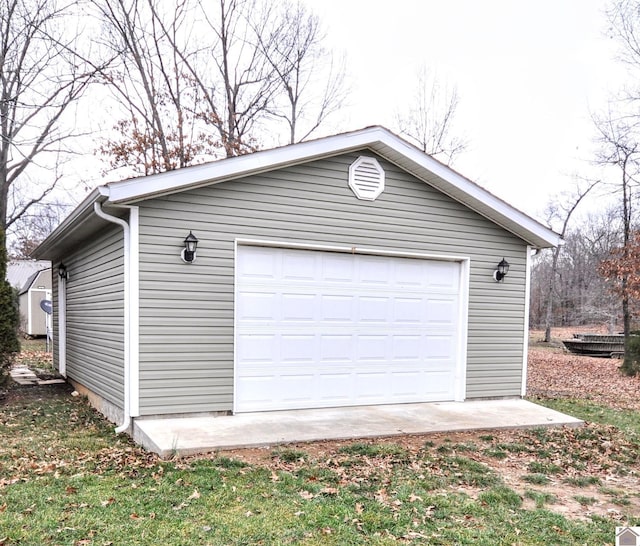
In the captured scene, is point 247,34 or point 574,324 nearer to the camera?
point 247,34

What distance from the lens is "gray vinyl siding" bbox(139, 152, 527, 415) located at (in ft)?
18.9

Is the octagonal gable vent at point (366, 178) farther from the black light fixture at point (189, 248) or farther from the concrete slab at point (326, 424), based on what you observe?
the concrete slab at point (326, 424)

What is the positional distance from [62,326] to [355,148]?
7.24m

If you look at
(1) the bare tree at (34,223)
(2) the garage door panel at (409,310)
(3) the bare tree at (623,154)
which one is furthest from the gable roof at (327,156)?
(1) the bare tree at (34,223)

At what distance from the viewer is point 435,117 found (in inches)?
753

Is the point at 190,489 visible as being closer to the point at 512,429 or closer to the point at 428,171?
the point at 512,429

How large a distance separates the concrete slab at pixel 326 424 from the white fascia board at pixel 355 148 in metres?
2.52

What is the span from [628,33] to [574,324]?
2260cm

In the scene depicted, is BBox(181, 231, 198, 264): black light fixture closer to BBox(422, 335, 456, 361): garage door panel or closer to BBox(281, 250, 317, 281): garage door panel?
BBox(281, 250, 317, 281): garage door panel

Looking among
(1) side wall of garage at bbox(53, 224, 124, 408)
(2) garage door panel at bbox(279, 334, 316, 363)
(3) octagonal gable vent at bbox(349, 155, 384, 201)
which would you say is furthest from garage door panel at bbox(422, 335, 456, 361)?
(1) side wall of garage at bbox(53, 224, 124, 408)

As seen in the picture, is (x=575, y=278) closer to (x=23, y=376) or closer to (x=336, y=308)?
(x=336, y=308)

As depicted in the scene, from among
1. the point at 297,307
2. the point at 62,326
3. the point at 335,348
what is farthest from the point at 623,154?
the point at 62,326

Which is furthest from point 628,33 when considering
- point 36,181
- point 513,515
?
point 36,181

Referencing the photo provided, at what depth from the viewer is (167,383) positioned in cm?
581
